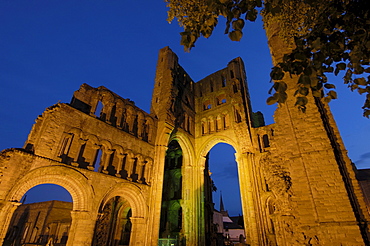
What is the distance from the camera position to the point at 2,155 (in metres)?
8.50

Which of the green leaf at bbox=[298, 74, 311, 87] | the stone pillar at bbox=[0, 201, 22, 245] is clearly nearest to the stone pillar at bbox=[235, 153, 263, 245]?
the stone pillar at bbox=[0, 201, 22, 245]

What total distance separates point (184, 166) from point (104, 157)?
29.6 ft

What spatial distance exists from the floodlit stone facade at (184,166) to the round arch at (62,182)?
47 millimetres

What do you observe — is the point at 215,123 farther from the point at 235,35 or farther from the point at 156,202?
the point at 235,35

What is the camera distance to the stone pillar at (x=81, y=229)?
984 cm

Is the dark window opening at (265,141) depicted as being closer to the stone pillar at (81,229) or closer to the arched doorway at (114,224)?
the arched doorway at (114,224)

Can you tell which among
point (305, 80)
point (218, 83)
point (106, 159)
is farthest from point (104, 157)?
point (218, 83)

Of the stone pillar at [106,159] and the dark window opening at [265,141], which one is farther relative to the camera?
the dark window opening at [265,141]

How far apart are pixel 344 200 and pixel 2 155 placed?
1328 centimetres

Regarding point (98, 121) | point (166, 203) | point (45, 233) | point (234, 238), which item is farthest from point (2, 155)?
point (234, 238)

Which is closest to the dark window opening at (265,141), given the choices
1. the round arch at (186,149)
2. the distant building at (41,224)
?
the round arch at (186,149)

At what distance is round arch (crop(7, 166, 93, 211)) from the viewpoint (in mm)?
8678

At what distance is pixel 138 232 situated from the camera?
1254cm

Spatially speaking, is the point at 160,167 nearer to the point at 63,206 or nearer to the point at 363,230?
the point at 363,230
